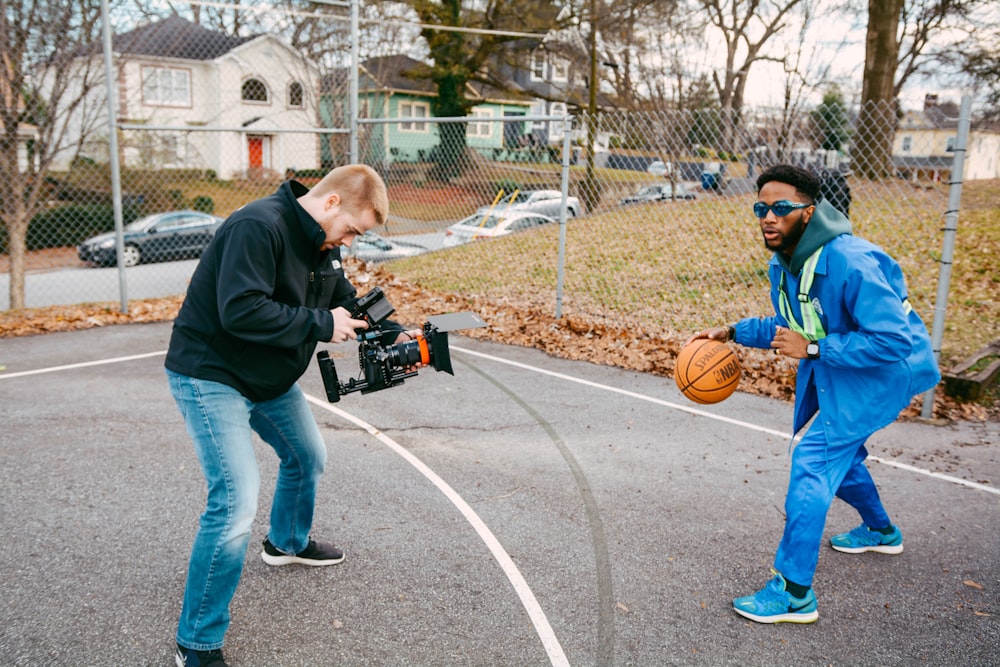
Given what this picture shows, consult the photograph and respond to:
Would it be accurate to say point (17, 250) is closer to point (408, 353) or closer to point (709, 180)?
point (408, 353)

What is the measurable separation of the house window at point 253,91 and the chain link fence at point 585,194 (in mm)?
11236

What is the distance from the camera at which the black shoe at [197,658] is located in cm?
311

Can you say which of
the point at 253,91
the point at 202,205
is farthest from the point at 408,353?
the point at 253,91

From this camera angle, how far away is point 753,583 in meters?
4.01

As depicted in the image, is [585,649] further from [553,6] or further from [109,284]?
[553,6]

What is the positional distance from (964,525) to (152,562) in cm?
478

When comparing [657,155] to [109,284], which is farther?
[109,284]

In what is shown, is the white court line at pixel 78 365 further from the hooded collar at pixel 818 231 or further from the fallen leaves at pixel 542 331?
the hooded collar at pixel 818 231

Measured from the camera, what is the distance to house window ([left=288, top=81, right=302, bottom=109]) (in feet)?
64.2

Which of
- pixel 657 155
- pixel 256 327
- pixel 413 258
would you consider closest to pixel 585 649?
pixel 256 327

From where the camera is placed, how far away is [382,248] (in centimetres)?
1320

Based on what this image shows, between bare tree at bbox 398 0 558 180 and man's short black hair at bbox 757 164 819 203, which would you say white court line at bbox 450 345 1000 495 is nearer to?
man's short black hair at bbox 757 164 819 203

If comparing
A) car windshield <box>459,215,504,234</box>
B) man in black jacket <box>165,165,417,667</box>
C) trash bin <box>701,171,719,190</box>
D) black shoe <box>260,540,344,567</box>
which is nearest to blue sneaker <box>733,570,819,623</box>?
black shoe <box>260,540,344,567</box>

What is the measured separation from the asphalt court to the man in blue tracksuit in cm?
34
